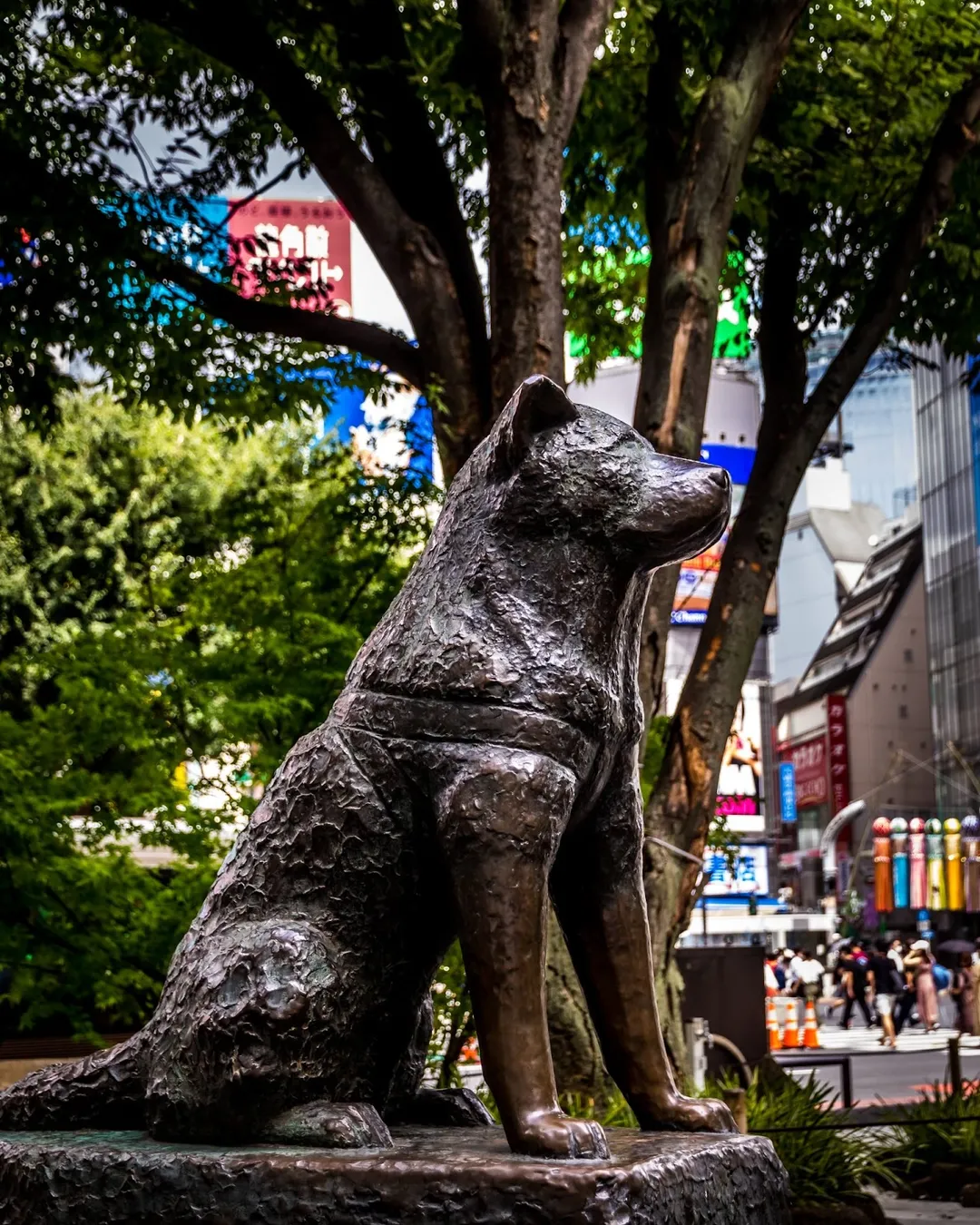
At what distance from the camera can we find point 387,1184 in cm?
235

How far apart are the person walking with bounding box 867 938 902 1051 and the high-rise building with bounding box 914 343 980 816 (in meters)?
26.1

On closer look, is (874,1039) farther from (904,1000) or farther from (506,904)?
(506,904)

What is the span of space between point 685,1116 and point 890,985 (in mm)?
25136

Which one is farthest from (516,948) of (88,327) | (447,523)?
(88,327)

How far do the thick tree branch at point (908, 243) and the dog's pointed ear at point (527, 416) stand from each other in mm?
5504

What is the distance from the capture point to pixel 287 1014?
8.24ft

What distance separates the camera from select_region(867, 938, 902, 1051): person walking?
24.0 meters

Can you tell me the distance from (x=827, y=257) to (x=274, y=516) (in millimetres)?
3948

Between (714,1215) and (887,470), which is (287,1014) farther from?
(887,470)

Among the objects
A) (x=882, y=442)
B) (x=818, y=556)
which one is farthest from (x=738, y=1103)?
(x=882, y=442)

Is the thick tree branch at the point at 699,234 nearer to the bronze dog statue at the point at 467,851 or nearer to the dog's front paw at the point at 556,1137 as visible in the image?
the bronze dog statue at the point at 467,851

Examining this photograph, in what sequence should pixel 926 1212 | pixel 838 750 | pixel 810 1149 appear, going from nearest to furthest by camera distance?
pixel 810 1149, pixel 926 1212, pixel 838 750

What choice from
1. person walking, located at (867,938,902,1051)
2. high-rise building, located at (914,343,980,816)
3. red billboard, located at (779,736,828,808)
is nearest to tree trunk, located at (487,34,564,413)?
person walking, located at (867,938,902,1051)

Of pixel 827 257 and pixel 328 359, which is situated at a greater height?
pixel 827 257
